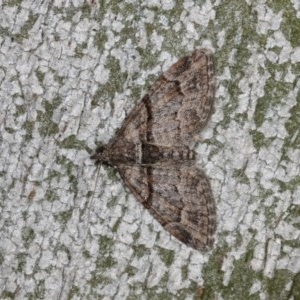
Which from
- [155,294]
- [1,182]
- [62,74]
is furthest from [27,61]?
[155,294]

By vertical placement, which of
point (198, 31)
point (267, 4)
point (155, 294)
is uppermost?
point (267, 4)

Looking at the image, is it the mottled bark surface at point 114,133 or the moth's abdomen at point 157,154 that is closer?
the mottled bark surface at point 114,133

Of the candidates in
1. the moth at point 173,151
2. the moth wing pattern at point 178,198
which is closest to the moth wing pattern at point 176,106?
the moth at point 173,151

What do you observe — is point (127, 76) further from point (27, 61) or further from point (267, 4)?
point (267, 4)

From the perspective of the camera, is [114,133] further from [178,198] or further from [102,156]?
[178,198]

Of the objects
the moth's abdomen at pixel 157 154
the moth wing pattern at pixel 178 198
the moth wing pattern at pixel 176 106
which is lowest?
the moth wing pattern at pixel 178 198

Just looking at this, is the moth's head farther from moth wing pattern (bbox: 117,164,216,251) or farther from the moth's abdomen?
the moth's abdomen

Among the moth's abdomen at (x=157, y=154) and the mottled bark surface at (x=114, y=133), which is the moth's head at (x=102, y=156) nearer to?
the mottled bark surface at (x=114, y=133)

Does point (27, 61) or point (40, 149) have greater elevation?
point (27, 61)
